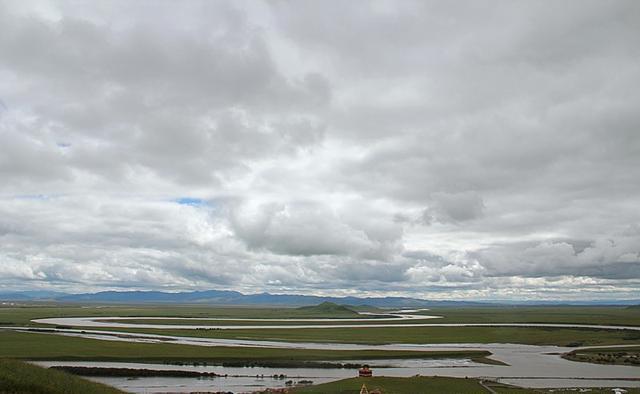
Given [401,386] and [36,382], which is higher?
[36,382]

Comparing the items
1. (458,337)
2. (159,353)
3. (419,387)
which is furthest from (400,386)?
(458,337)

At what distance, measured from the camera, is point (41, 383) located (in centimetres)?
3116

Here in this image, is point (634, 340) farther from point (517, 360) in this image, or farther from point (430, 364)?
point (430, 364)

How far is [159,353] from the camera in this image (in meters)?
82.1

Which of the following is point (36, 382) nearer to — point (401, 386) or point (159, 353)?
point (401, 386)

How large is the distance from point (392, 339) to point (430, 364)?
39.9 meters

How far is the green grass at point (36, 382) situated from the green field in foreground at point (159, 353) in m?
42.0

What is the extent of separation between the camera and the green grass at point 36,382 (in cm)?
2961

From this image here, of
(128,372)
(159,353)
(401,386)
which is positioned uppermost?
(401,386)

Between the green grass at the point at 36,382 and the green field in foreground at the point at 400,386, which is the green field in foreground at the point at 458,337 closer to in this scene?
the green field in foreground at the point at 400,386

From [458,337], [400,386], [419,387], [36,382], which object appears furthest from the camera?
[458,337]

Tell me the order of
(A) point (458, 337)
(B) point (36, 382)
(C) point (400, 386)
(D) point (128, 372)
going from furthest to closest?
(A) point (458, 337)
(D) point (128, 372)
(C) point (400, 386)
(B) point (36, 382)

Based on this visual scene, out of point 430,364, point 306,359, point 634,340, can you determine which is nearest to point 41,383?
Answer: point 306,359

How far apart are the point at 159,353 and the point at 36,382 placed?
53.5 m
